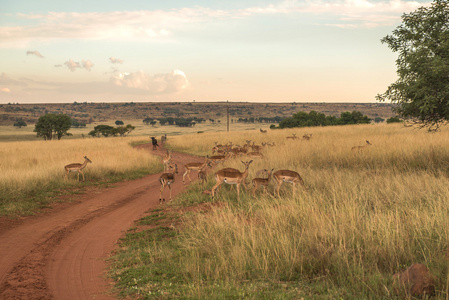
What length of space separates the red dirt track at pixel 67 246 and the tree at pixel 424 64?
10.5m

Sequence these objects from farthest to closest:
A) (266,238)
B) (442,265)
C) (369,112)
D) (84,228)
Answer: (369,112), (84,228), (266,238), (442,265)

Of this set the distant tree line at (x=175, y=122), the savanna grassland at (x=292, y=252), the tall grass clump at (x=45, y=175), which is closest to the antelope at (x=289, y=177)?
the savanna grassland at (x=292, y=252)

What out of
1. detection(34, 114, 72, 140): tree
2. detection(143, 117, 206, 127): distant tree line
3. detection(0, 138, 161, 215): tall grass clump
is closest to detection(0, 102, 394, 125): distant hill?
detection(143, 117, 206, 127): distant tree line

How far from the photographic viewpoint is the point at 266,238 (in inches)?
293

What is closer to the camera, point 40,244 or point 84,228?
point 40,244

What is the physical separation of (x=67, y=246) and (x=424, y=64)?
13.2m

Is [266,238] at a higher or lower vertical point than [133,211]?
higher

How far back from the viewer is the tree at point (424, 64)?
512 inches

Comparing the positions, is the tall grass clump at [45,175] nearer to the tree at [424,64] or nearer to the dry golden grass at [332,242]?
the dry golden grass at [332,242]

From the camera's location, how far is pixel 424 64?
13.0 meters

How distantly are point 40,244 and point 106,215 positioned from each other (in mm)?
3207

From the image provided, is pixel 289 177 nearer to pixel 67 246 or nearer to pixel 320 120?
pixel 67 246

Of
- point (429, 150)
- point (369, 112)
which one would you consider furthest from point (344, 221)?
point (369, 112)

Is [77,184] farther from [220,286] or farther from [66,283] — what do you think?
[220,286]
